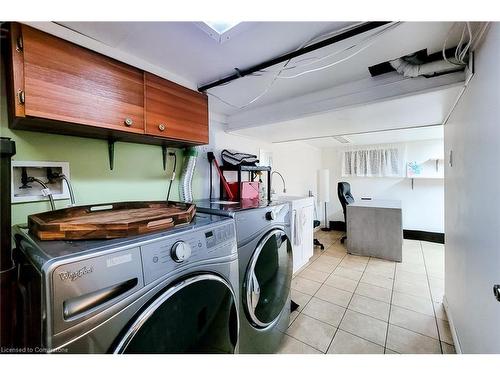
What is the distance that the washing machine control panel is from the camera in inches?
25.6

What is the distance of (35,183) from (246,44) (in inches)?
50.9

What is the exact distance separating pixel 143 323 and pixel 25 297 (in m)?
0.39

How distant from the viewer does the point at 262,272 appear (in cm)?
123

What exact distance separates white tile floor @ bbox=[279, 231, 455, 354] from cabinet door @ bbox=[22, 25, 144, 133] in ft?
5.77

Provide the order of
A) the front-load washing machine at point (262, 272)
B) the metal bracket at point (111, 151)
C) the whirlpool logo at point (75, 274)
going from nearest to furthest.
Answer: the whirlpool logo at point (75, 274) → the front-load washing machine at point (262, 272) → the metal bracket at point (111, 151)

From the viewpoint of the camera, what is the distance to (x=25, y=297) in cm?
63

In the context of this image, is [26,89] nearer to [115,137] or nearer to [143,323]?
[115,137]

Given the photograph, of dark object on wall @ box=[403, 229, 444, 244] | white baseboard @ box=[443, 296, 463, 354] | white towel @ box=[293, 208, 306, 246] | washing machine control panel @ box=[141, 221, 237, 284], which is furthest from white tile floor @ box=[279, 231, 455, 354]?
dark object on wall @ box=[403, 229, 444, 244]

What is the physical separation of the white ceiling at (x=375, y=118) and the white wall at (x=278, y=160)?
16 centimetres

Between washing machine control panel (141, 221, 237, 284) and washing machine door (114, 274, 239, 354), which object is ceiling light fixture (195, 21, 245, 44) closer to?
washing machine control panel (141, 221, 237, 284)

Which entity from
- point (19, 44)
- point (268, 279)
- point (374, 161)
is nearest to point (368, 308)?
point (268, 279)

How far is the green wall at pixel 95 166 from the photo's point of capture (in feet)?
3.16

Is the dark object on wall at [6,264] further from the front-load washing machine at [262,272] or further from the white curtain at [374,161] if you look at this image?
the white curtain at [374,161]

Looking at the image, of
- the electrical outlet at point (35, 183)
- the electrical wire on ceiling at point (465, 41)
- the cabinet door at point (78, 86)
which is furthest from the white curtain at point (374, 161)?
the electrical outlet at point (35, 183)
